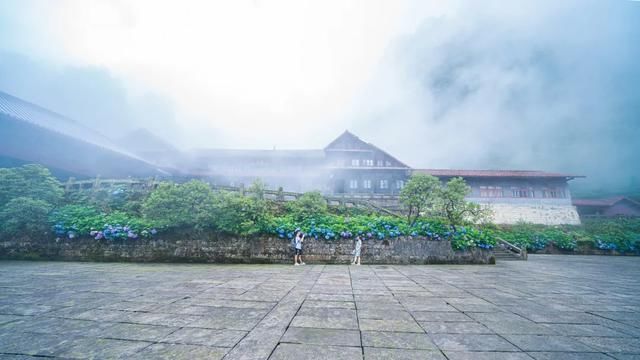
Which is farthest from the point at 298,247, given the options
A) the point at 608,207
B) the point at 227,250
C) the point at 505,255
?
the point at 608,207

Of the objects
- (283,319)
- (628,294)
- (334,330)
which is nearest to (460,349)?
(334,330)

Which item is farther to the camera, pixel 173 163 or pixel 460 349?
pixel 173 163

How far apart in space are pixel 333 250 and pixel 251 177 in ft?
69.2

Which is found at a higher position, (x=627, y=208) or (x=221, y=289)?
(x=627, y=208)

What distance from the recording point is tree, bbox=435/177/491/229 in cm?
1219

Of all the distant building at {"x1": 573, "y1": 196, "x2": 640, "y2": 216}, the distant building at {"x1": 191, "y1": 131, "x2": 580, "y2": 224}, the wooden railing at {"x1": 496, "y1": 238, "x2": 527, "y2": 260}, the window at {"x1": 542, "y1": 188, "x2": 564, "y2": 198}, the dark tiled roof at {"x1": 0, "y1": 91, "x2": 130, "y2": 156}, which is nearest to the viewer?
the wooden railing at {"x1": 496, "y1": 238, "x2": 527, "y2": 260}

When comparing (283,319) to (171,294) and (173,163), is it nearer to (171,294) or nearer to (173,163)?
(171,294)

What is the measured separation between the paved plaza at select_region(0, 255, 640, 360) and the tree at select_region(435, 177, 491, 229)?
6147 millimetres

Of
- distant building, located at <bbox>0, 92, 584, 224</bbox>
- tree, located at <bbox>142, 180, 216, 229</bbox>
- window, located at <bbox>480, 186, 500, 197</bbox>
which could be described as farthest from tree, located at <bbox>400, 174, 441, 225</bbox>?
window, located at <bbox>480, 186, 500, 197</bbox>

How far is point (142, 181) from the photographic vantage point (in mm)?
13875

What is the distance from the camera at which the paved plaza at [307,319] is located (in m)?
2.64

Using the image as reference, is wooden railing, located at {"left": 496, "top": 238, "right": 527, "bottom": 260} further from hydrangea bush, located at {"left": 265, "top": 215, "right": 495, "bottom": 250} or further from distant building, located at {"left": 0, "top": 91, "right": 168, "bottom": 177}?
distant building, located at {"left": 0, "top": 91, "right": 168, "bottom": 177}

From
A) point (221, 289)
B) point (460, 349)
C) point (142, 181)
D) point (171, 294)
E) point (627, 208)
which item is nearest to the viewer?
point (460, 349)

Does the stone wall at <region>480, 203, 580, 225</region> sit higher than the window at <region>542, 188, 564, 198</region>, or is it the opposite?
the window at <region>542, 188, 564, 198</region>
